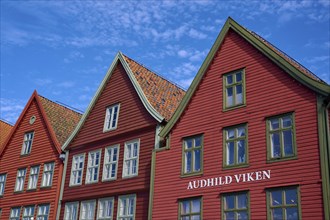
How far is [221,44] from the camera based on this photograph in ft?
80.0

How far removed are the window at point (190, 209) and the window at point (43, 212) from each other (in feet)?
40.1

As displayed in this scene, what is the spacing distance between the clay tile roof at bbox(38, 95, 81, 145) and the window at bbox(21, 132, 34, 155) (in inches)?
87.0

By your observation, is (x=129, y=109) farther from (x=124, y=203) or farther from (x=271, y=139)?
(x=271, y=139)

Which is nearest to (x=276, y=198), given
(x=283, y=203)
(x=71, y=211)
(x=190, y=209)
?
(x=283, y=203)

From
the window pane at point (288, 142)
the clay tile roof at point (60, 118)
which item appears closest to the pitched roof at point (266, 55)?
the window pane at point (288, 142)

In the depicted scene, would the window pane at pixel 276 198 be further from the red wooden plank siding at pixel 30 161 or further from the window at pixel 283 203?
the red wooden plank siding at pixel 30 161

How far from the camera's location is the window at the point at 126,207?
25844 millimetres

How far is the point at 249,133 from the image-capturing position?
21.5 meters

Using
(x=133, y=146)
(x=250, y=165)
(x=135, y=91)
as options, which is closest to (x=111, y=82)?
(x=135, y=91)

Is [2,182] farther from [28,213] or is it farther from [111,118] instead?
Answer: [111,118]

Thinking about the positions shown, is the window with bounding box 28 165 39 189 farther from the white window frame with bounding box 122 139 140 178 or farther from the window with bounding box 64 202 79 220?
the white window frame with bounding box 122 139 140 178

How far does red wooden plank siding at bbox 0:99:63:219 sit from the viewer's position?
3209cm

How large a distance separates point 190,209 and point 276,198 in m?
4.66

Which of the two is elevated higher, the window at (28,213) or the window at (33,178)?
the window at (33,178)
